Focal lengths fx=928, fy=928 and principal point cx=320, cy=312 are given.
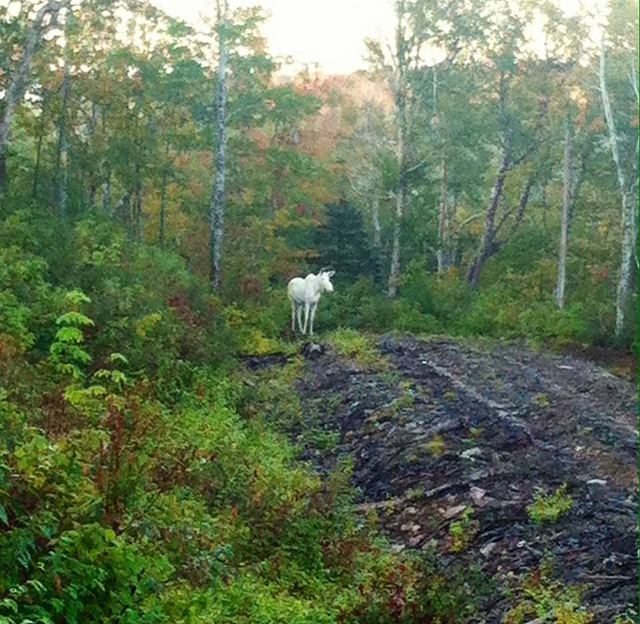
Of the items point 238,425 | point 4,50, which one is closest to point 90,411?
point 238,425

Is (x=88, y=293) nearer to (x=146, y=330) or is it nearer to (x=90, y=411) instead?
(x=146, y=330)

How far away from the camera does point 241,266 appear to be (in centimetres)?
2722

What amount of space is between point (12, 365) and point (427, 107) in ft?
112

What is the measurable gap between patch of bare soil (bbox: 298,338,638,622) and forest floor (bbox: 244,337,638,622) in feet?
0.06

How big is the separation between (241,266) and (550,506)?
19673mm

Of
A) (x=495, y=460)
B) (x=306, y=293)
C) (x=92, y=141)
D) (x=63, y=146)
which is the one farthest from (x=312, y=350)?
(x=92, y=141)

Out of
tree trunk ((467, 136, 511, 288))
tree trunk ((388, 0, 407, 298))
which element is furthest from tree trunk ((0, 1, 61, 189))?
tree trunk ((467, 136, 511, 288))

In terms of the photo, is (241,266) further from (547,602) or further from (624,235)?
(547,602)

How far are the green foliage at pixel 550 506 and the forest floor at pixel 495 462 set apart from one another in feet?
0.07

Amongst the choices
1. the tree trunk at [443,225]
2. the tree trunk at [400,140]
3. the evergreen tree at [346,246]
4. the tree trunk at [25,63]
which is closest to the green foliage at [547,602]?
the tree trunk at [25,63]

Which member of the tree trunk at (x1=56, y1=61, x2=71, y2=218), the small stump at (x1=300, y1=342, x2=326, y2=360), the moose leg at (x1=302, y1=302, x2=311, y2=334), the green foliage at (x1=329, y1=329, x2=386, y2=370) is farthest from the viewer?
the tree trunk at (x1=56, y1=61, x2=71, y2=218)

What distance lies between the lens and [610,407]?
1362 centimetres

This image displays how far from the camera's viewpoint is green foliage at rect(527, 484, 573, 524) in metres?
8.03

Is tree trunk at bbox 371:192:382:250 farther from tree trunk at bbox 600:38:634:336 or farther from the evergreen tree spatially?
tree trunk at bbox 600:38:634:336
